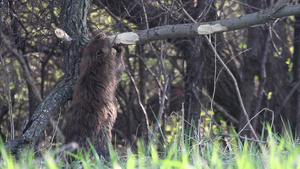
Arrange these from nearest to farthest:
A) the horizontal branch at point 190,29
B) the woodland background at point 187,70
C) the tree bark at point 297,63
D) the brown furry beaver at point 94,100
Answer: the brown furry beaver at point 94,100 → the horizontal branch at point 190,29 → the woodland background at point 187,70 → the tree bark at point 297,63

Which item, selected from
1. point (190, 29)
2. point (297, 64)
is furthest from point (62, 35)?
point (297, 64)

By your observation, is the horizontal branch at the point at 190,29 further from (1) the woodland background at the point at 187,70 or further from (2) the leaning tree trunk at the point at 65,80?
(1) the woodland background at the point at 187,70

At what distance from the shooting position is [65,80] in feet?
13.0

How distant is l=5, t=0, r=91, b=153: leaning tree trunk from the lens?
3.72m

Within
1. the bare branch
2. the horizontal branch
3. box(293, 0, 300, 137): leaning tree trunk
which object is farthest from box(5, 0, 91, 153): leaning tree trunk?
box(293, 0, 300, 137): leaning tree trunk

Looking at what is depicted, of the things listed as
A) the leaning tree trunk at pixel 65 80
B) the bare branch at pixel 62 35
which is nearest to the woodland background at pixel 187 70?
the leaning tree trunk at pixel 65 80

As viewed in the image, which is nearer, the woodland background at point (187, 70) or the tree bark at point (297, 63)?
the woodland background at point (187, 70)

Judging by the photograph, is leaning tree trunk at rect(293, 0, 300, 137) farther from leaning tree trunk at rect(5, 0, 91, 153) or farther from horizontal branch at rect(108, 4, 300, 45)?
leaning tree trunk at rect(5, 0, 91, 153)

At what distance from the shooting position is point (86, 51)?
12.2ft

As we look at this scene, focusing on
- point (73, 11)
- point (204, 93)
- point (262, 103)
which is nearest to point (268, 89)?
point (262, 103)

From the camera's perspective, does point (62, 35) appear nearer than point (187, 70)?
Yes

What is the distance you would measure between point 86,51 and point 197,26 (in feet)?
3.32

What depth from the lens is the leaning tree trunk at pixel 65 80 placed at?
372cm

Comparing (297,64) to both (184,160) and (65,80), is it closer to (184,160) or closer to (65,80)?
(65,80)
